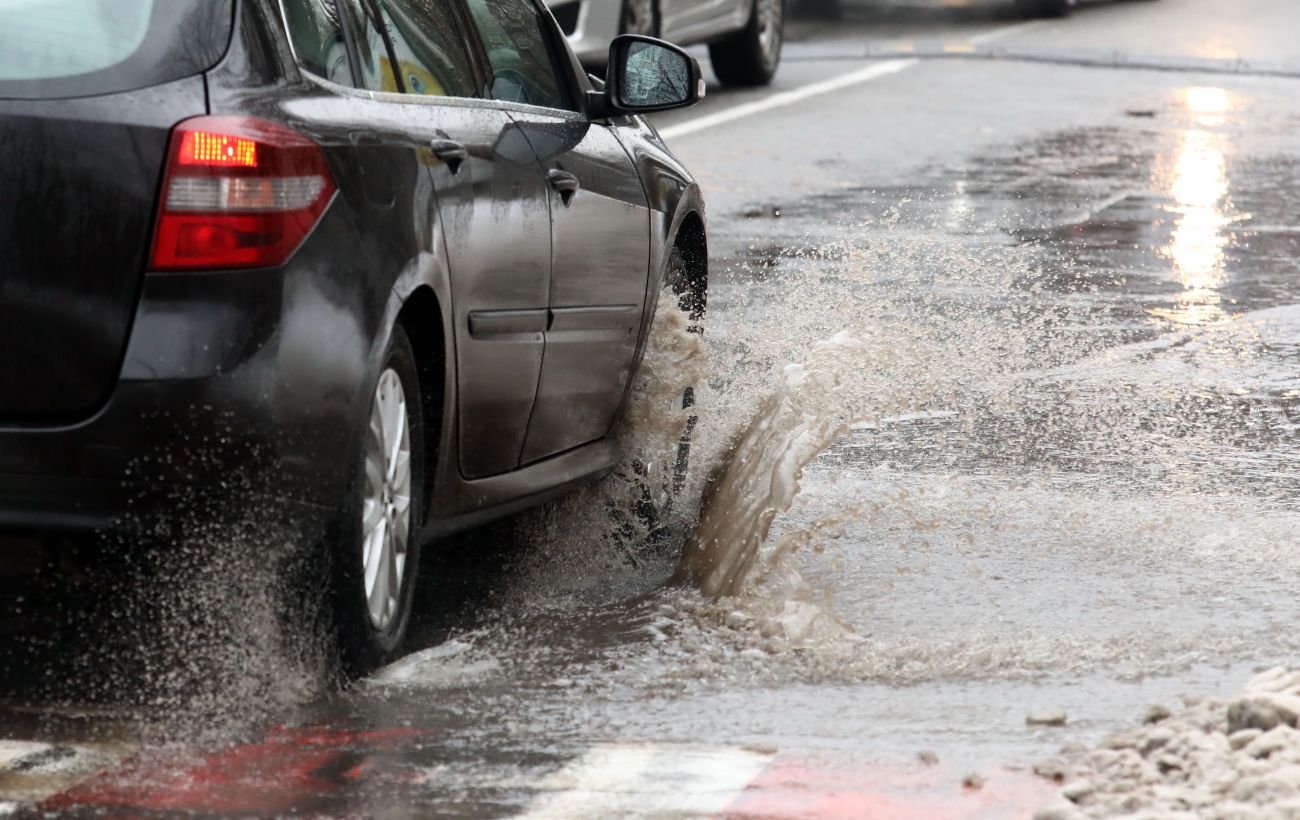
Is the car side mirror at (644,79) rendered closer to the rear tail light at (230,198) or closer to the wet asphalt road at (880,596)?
the wet asphalt road at (880,596)

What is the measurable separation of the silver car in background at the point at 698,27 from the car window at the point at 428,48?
9.05 meters

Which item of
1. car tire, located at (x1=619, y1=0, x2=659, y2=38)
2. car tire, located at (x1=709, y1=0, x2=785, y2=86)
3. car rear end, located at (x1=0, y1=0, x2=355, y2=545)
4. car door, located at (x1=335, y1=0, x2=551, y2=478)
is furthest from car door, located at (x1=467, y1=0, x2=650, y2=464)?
car tire, located at (x1=709, y1=0, x2=785, y2=86)

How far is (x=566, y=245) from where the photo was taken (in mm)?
5809

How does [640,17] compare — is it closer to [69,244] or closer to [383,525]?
[383,525]

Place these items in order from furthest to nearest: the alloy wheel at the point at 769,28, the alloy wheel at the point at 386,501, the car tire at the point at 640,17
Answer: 1. the alloy wheel at the point at 769,28
2. the car tire at the point at 640,17
3. the alloy wheel at the point at 386,501

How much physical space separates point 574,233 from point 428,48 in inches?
23.5

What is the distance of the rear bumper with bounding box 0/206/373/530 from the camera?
171 inches

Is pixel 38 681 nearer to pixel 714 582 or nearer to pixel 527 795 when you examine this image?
pixel 527 795

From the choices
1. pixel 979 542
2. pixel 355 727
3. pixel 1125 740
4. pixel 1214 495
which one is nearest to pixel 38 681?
pixel 355 727

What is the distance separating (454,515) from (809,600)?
0.89 meters

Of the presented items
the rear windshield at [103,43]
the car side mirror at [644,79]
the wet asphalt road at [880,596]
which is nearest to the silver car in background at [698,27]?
the wet asphalt road at [880,596]

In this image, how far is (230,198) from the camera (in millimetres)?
4414

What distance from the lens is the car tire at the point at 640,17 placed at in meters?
16.2

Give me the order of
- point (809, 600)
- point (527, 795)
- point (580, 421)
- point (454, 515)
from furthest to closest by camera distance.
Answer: point (580, 421), point (809, 600), point (454, 515), point (527, 795)
